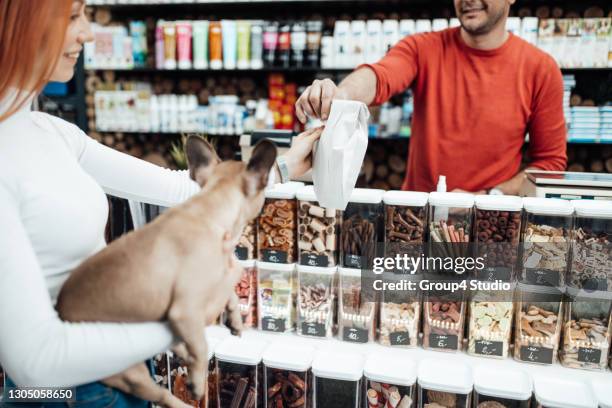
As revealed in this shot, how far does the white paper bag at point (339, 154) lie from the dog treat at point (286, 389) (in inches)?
19.9

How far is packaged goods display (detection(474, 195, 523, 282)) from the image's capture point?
130cm

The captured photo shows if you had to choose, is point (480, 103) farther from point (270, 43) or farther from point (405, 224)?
point (270, 43)

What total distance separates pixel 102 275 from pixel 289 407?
86 cm

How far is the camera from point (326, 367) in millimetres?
1301

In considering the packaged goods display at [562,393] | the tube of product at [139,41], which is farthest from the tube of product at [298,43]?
the packaged goods display at [562,393]

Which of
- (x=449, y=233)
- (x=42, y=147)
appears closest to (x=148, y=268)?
(x=42, y=147)

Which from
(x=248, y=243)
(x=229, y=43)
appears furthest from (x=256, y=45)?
(x=248, y=243)

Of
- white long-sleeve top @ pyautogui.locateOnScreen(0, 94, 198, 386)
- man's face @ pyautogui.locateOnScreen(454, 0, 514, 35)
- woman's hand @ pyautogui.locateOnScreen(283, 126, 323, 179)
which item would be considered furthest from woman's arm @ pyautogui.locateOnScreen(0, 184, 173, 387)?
man's face @ pyautogui.locateOnScreen(454, 0, 514, 35)

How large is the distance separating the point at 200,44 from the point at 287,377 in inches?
123

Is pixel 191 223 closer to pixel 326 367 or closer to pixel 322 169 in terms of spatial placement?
pixel 322 169

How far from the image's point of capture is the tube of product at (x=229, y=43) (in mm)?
3762

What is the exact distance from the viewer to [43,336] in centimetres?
62

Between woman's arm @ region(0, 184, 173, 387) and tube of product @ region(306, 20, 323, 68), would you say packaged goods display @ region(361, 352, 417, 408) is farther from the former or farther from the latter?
tube of product @ region(306, 20, 323, 68)

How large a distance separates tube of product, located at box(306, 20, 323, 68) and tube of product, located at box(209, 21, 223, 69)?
2.18 ft
